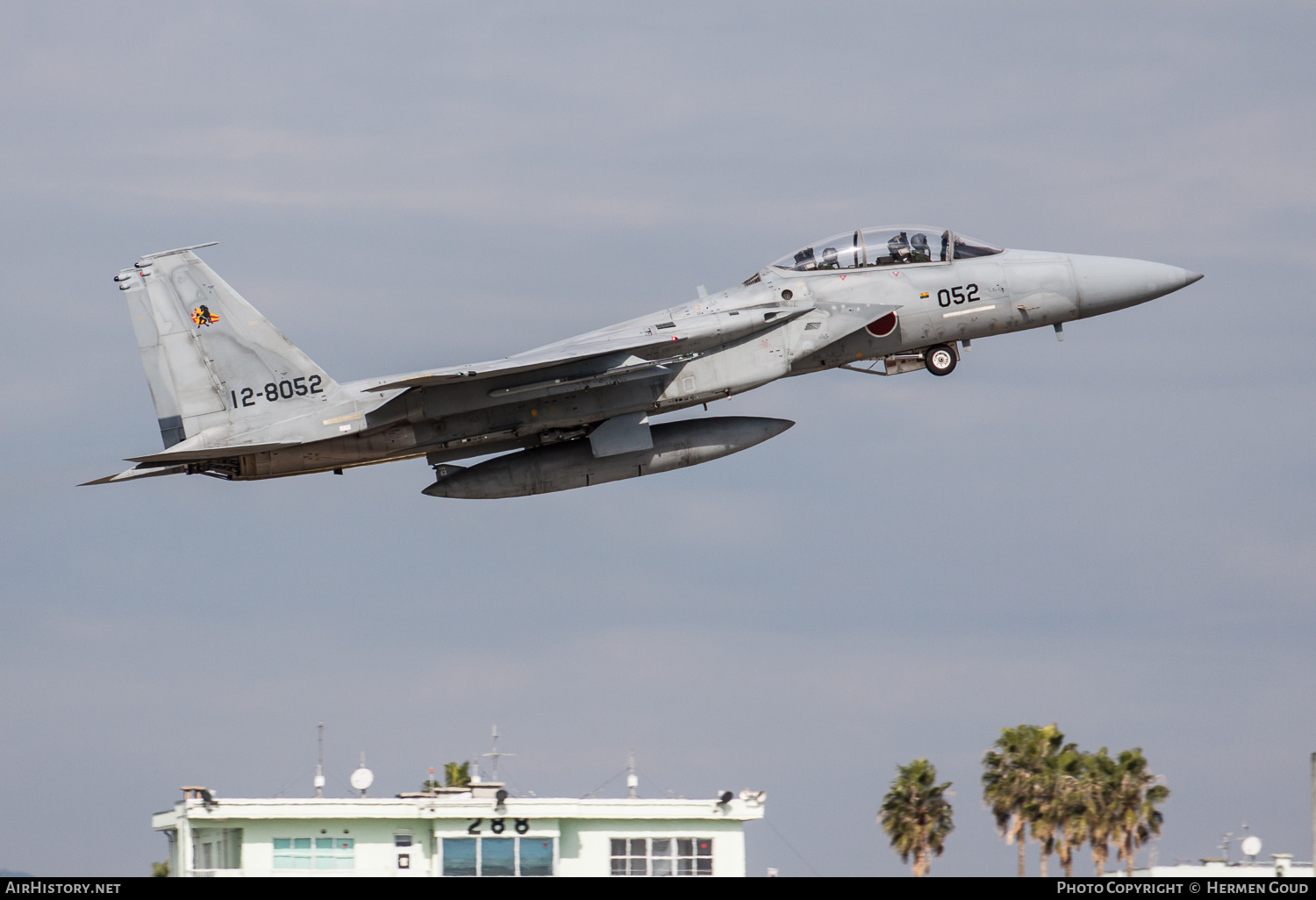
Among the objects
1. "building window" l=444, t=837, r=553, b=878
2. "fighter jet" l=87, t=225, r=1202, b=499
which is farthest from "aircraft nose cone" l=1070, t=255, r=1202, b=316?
"building window" l=444, t=837, r=553, b=878

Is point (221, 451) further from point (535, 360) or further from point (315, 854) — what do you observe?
point (315, 854)

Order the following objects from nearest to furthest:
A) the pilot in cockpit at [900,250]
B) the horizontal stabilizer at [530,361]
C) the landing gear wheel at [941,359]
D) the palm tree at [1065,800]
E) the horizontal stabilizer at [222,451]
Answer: the horizontal stabilizer at [530,361]
the horizontal stabilizer at [222,451]
the pilot in cockpit at [900,250]
the landing gear wheel at [941,359]
the palm tree at [1065,800]

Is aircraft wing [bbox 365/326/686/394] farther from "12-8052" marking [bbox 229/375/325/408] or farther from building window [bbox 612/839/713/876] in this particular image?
building window [bbox 612/839/713/876]

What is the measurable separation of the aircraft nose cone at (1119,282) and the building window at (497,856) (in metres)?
13.1

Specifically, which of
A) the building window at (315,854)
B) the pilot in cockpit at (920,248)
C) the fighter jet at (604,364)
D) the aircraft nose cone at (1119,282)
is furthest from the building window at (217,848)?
the aircraft nose cone at (1119,282)

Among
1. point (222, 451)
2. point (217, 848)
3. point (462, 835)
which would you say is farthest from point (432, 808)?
point (222, 451)

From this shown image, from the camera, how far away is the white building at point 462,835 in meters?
27.2

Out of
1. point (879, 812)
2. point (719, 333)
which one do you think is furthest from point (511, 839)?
point (879, 812)

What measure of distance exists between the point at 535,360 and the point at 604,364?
1.16m

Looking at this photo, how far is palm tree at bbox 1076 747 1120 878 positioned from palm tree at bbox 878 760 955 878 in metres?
3.71

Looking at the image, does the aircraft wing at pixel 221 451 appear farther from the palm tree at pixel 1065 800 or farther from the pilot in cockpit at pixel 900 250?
the palm tree at pixel 1065 800

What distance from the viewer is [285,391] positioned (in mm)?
27406
